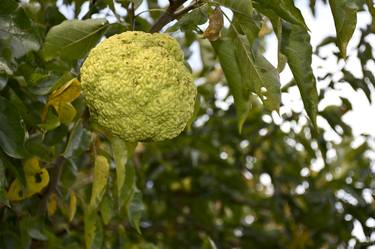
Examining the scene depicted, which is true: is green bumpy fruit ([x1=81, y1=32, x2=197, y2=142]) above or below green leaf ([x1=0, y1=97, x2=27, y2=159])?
above

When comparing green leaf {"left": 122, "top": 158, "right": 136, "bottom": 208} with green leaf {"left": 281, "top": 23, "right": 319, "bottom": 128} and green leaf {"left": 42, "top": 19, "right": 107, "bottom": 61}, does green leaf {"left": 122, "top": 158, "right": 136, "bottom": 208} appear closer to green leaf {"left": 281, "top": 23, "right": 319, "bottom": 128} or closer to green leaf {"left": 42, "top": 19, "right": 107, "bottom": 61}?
green leaf {"left": 42, "top": 19, "right": 107, "bottom": 61}

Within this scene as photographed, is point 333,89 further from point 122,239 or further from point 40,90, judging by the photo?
point 40,90

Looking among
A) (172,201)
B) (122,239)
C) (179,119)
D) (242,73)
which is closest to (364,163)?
(172,201)

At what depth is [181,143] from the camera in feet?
8.17

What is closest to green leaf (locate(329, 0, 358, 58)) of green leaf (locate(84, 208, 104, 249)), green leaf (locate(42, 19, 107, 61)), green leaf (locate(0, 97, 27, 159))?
green leaf (locate(42, 19, 107, 61))

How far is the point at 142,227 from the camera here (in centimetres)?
280

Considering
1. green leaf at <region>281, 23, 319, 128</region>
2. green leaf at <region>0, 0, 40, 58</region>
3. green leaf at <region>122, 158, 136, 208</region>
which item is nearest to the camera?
green leaf at <region>281, 23, 319, 128</region>

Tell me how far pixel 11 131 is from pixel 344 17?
27.0 inches

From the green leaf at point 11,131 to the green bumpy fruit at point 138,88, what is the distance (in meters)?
0.17

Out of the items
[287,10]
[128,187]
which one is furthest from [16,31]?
[287,10]

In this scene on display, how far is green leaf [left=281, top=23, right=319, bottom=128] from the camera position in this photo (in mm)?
1280

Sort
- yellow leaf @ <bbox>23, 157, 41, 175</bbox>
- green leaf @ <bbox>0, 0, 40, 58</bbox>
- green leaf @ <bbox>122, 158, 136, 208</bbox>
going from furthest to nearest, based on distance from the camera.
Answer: green leaf @ <bbox>122, 158, 136, 208</bbox>
yellow leaf @ <bbox>23, 157, 41, 175</bbox>
green leaf @ <bbox>0, 0, 40, 58</bbox>

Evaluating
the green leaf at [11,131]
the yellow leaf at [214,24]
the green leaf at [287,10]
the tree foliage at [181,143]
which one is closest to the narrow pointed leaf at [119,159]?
the tree foliage at [181,143]

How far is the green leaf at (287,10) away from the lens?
1183mm
